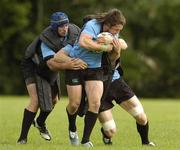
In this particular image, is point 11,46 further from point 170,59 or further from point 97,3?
point 170,59

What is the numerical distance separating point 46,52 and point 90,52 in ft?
2.80

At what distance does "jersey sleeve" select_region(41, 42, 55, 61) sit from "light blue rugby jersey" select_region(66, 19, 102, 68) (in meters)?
Result: 0.50

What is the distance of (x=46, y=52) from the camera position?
33.6ft

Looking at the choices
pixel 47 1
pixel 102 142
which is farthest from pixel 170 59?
pixel 102 142

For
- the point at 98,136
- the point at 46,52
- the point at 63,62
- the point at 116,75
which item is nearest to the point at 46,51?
the point at 46,52

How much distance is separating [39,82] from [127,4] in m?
41.7

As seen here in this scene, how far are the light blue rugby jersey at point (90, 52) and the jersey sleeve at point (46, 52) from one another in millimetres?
499

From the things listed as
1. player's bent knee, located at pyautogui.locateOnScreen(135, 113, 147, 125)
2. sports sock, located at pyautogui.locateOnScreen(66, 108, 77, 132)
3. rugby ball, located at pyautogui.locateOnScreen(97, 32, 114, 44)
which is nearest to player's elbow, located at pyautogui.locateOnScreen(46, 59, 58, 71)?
sports sock, located at pyautogui.locateOnScreen(66, 108, 77, 132)

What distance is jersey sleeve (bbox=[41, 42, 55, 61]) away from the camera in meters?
10.2

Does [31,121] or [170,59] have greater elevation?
[31,121]

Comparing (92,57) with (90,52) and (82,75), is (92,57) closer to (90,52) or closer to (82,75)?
(90,52)

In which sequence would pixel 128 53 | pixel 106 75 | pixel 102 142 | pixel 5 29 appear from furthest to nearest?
pixel 128 53 → pixel 5 29 → pixel 102 142 → pixel 106 75

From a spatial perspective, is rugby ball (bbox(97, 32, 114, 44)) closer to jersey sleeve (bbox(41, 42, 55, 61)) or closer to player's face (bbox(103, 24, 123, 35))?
player's face (bbox(103, 24, 123, 35))

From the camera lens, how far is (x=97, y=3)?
50688 mm
